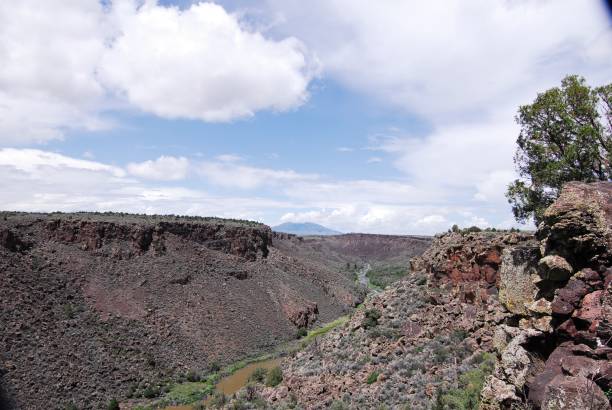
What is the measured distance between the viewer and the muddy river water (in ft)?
112

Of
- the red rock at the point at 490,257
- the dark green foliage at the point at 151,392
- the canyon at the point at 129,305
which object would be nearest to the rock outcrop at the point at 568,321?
the red rock at the point at 490,257

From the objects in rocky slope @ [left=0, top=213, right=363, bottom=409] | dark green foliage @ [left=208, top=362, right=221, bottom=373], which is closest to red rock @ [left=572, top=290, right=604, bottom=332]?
rocky slope @ [left=0, top=213, right=363, bottom=409]

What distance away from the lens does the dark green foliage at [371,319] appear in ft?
82.8

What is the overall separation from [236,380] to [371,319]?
18205 millimetres

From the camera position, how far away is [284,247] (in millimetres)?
86500

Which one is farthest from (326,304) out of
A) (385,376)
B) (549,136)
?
(549,136)

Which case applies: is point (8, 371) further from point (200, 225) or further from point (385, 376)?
point (200, 225)

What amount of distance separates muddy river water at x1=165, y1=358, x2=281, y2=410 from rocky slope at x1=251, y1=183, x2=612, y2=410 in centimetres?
839

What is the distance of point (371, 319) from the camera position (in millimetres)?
25500

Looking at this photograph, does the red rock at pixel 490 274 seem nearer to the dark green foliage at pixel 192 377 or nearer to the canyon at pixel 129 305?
the dark green foliage at pixel 192 377

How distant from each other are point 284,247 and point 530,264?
76.3 m

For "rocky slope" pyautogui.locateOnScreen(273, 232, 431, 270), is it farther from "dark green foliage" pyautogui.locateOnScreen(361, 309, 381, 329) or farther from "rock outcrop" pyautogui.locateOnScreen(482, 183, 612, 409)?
"rock outcrop" pyautogui.locateOnScreen(482, 183, 612, 409)

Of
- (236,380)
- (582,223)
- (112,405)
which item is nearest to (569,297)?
(582,223)

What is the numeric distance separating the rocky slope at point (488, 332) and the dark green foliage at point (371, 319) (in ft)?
0.21
